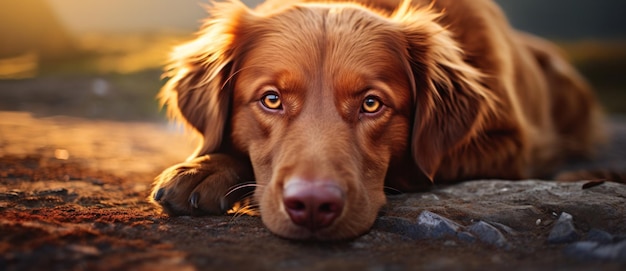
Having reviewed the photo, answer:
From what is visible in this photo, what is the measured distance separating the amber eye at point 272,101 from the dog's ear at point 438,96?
82cm

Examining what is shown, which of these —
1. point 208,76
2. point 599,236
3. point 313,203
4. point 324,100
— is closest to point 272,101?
point 324,100

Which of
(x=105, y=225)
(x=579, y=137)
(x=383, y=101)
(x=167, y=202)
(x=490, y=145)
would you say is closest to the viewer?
(x=105, y=225)

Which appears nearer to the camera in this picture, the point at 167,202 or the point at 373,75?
the point at 167,202

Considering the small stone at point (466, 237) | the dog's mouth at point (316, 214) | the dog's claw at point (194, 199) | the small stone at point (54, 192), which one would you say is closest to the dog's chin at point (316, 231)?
the dog's mouth at point (316, 214)

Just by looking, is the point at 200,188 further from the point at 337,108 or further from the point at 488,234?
the point at 488,234

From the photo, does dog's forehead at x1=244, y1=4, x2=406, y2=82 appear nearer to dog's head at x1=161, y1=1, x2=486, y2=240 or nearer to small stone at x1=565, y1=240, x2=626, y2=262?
dog's head at x1=161, y1=1, x2=486, y2=240

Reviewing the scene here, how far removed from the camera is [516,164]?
388 cm

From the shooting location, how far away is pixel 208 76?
363 cm

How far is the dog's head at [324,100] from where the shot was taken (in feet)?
8.07

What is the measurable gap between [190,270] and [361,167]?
1207mm

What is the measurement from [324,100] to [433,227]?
0.87 meters

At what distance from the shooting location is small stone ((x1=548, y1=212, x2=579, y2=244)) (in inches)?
88.7

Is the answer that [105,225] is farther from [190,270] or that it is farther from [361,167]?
[361,167]

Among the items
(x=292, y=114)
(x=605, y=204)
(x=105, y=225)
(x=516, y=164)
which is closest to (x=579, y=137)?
(x=516, y=164)
